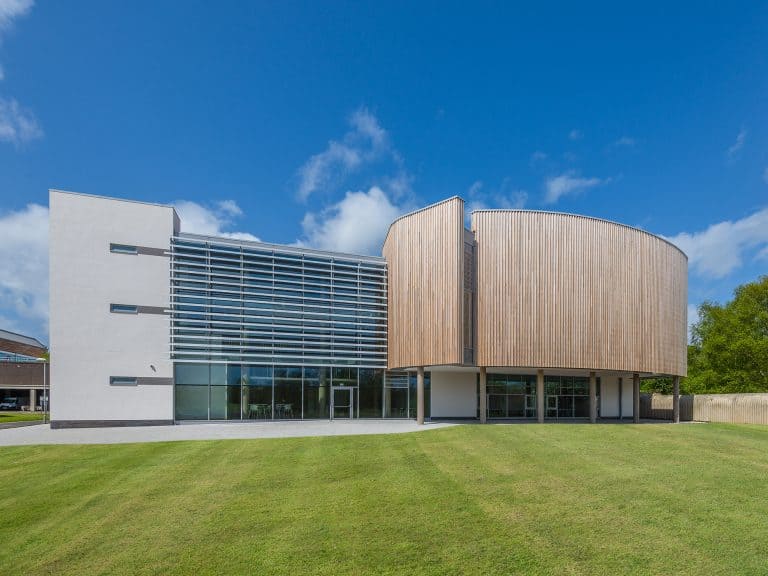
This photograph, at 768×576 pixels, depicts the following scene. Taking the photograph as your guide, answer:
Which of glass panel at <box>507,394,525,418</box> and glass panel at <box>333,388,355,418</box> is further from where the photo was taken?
glass panel at <box>507,394,525,418</box>

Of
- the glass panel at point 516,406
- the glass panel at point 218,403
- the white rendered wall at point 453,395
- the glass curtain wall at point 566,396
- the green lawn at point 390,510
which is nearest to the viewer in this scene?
the green lawn at point 390,510

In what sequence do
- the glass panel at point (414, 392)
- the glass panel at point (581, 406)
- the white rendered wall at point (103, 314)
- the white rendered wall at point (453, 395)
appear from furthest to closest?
the glass panel at point (581, 406), the white rendered wall at point (453, 395), the glass panel at point (414, 392), the white rendered wall at point (103, 314)

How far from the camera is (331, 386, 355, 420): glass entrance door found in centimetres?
2702

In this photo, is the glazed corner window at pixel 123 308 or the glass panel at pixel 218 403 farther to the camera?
the glass panel at pixel 218 403

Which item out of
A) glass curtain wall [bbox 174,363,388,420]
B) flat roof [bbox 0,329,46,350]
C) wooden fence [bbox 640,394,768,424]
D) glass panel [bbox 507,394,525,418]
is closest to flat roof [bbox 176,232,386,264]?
glass curtain wall [bbox 174,363,388,420]

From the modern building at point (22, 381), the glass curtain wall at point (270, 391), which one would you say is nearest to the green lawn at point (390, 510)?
the glass curtain wall at point (270, 391)

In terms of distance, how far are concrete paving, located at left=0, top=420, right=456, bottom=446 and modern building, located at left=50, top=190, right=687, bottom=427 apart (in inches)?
66.1

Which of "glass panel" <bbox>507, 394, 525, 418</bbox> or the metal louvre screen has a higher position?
the metal louvre screen

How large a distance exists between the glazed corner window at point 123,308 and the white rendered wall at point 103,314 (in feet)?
0.68

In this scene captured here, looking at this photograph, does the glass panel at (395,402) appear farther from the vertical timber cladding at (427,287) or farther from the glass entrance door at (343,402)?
the glass entrance door at (343,402)

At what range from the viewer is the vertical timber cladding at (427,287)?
22531 millimetres

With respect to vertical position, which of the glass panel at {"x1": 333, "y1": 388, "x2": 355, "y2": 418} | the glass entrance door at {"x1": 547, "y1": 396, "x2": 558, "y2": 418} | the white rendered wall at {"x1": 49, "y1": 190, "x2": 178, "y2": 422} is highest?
the white rendered wall at {"x1": 49, "y1": 190, "x2": 178, "y2": 422}

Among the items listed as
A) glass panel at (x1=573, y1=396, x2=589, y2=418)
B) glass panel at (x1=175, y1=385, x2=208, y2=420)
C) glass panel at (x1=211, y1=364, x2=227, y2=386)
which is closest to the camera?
glass panel at (x1=175, y1=385, x2=208, y2=420)

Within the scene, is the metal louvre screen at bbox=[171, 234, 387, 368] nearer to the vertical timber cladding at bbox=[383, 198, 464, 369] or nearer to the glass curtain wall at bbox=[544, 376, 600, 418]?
the vertical timber cladding at bbox=[383, 198, 464, 369]
